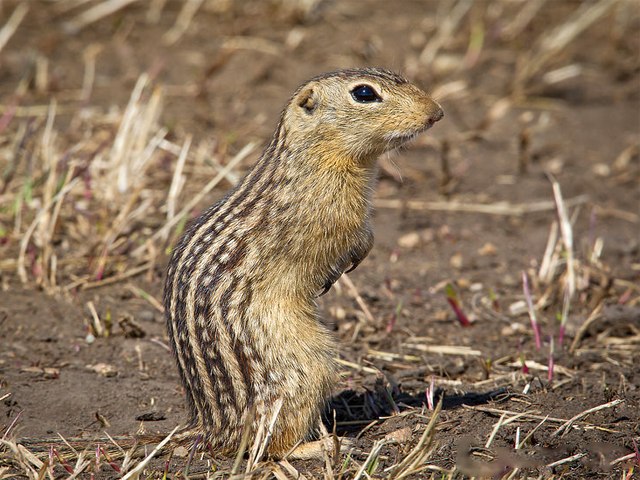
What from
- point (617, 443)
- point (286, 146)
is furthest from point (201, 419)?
point (617, 443)

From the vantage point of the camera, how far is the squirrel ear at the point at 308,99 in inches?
177

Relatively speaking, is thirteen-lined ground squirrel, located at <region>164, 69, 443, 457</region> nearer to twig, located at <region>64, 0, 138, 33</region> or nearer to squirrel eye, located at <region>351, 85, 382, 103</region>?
squirrel eye, located at <region>351, 85, 382, 103</region>

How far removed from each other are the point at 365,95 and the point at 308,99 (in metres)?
0.27

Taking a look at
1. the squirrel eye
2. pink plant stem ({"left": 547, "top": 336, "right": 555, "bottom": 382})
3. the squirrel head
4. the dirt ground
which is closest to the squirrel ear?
the squirrel head

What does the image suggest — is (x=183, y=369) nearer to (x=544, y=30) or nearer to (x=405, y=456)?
(x=405, y=456)

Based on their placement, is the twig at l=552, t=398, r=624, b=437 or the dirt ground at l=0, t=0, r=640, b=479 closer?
the twig at l=552, t=398, r=624, b=437

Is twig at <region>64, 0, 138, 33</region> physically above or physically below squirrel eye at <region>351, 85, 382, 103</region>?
above

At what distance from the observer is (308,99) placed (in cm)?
449

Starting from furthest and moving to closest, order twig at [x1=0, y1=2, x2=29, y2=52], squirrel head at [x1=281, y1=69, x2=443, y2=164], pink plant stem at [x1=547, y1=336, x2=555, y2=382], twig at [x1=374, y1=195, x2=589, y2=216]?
twig at [x1=0, y1=2, x2=29, y2=52] < twig at [x1=374, y1=195, x2=589, y2=216] < pink plant stem at [x1=547, y1=336, x2=555, y2=382] < squirrel head at [x1=281, y1=69, x2=443, y2=164]

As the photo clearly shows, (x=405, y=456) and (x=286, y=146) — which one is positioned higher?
(x=286, y=146)

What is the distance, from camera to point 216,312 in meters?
4.02

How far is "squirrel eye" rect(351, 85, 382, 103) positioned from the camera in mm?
4461

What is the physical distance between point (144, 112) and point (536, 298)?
3.10 m

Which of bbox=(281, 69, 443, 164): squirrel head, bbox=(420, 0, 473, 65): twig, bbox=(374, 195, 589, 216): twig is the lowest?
bbox=(374, 195, 589, 216): twig
